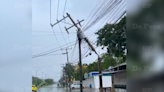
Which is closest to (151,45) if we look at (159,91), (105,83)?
(159,91)

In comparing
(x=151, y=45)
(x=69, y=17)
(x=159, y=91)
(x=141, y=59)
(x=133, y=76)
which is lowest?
(x=159, y=91)

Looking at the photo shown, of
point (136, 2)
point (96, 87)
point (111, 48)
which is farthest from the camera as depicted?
point (96, 87)

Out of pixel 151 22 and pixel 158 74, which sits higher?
pixel 151 22

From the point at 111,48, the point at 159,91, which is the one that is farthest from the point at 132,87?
the point at 111,48

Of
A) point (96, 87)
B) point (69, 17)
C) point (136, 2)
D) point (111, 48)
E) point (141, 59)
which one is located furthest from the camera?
point (96, 87)

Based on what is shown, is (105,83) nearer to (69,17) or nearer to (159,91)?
(69,17)

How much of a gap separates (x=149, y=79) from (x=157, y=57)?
35 cm

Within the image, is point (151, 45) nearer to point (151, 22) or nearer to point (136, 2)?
point (151, 22)

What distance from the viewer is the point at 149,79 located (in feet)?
10.4

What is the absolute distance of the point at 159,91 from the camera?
3045mm

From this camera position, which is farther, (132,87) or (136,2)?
(136,2)

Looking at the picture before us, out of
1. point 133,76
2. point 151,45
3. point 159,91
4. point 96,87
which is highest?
point 151,45

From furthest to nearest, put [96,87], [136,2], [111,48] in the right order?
[96,87] < [111,48] < [136,2]

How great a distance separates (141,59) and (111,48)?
1326 cm
